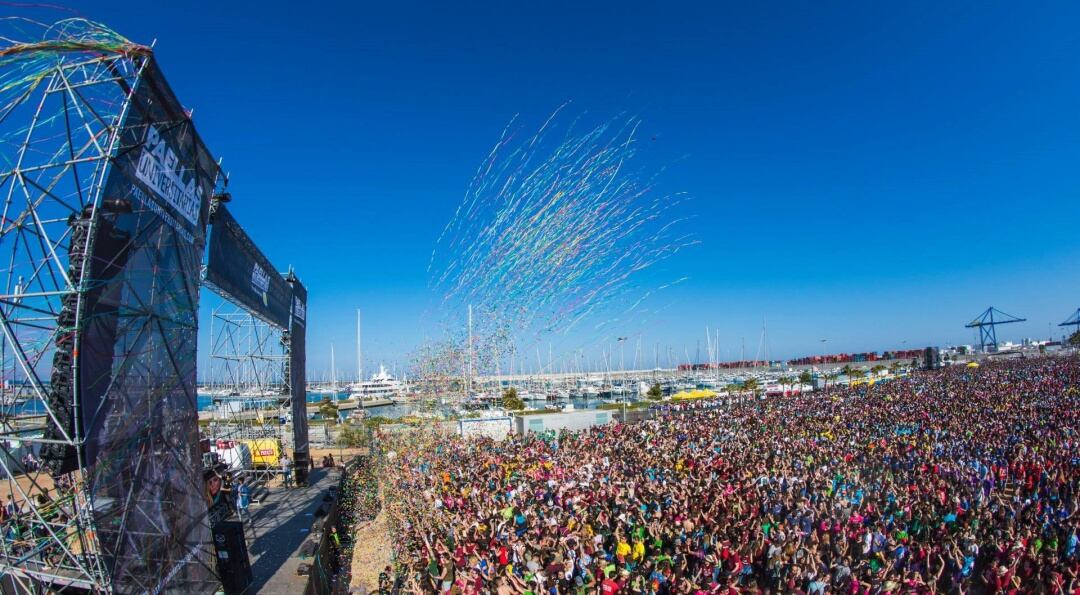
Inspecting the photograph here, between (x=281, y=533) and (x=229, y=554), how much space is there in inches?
Result: 185

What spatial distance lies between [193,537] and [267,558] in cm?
370

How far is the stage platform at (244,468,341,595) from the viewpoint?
9531mm

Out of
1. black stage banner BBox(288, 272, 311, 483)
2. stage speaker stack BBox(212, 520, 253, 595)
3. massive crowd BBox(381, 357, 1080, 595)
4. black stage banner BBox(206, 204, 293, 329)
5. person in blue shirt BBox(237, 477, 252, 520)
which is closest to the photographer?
massive crowd BBox(381, 357, 1080, 595)

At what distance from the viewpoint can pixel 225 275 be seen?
490 inches

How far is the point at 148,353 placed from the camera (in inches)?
283

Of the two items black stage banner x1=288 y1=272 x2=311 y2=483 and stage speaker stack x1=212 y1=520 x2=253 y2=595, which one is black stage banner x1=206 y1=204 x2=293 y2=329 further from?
stage speaker stack x1=212 y1=520 x2=253 y2=595

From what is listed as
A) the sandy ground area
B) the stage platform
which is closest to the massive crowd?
the sandy ground area

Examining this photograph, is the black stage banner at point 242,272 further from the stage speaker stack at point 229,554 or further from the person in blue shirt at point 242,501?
the stage speaker stack at point 229,554

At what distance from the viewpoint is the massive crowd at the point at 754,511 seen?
662cm

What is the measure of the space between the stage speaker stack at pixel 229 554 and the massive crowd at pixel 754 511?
263 cm

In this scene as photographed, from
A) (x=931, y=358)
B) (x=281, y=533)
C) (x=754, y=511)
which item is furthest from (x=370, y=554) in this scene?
(x=931, y=358)

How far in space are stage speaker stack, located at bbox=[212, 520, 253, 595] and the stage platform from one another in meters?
0.68

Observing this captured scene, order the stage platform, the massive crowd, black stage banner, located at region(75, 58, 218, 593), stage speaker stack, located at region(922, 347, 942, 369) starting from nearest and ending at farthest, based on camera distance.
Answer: black stage banner, located at region(75, 58, 218, 593), the massive crowd, the stage platform, stage speaker stack, located at region(922, 347, 942, 369)

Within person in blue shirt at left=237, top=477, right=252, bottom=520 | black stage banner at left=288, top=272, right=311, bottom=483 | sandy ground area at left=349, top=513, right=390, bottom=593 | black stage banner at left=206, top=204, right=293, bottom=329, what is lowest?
sandy ground area at left=349, top=513, right=390, bottom=593
